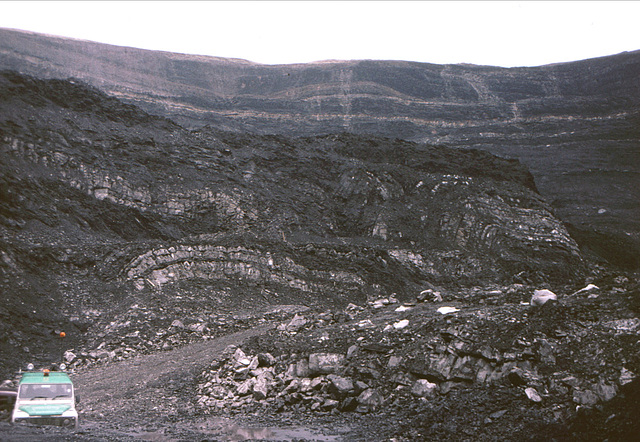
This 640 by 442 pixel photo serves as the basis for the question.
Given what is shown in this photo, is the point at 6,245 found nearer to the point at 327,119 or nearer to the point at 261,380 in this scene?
the point at 261,380

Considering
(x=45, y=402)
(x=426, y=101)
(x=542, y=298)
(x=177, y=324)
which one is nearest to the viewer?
(x=45, y=402)

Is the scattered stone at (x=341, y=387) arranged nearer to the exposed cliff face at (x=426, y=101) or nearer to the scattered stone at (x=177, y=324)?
the scattered stone at (x=177, y=324)

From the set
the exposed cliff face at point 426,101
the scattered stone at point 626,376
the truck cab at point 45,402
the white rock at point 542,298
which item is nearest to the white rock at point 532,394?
the scattered stone at point 626,376

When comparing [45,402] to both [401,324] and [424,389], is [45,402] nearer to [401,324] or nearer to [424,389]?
[424,389]

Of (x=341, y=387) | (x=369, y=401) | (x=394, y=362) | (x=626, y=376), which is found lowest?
(x=369, y=401)

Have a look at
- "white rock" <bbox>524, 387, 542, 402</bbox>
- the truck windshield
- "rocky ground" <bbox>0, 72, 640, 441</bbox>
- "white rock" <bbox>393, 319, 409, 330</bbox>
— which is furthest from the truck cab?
"white rock" <bbox>524, 387, 542, 402</bbox>

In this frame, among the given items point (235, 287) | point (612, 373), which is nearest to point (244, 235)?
point (235, 287)

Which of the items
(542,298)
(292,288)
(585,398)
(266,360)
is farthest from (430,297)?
(292,288)
